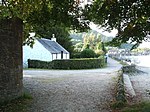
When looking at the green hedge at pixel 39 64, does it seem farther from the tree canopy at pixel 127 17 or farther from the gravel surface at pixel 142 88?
the tree canopy at pixel 127 17

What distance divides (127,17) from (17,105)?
17.9 feet

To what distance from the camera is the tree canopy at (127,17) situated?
980cm

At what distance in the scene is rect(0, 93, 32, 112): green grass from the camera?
1140 centimetres

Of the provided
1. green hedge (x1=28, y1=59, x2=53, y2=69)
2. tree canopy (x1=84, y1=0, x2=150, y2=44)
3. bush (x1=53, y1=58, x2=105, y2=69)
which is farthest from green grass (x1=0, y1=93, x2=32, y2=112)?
green hedge (x1=28, y1=59, x2=53, y2=69)

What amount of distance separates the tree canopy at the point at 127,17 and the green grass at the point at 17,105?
4302mm

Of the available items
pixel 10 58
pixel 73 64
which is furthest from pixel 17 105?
pixel 73 64

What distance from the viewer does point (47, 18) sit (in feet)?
47.7

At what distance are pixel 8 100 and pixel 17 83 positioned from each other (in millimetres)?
973

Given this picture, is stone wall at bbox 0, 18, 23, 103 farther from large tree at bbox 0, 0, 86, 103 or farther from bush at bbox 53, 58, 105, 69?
bush at bbox 53, 58, 105, 69

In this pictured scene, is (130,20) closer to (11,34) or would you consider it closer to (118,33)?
(118,33)

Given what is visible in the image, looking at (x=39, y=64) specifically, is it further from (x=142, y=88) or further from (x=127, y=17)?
(x=127, y=17)

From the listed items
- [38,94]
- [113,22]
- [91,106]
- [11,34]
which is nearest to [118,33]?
[113,22]

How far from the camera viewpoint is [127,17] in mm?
10227

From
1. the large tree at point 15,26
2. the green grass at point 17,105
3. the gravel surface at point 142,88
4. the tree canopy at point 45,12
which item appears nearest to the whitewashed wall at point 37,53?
the gravel surface at point 142,88
